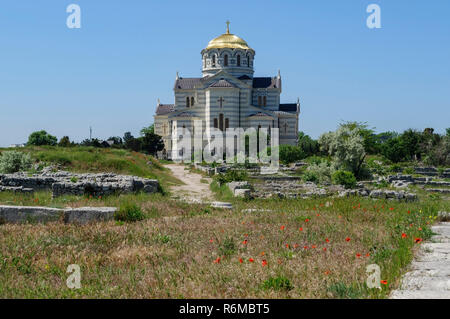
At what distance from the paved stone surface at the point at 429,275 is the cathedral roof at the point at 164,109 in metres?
61.7

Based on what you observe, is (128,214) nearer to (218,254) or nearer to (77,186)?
(218,254)

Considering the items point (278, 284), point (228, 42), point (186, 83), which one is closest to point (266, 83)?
point (228, 42)

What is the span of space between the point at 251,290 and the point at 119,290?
155 centimetres

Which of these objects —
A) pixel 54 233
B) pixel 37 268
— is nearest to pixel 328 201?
pixel 54 233

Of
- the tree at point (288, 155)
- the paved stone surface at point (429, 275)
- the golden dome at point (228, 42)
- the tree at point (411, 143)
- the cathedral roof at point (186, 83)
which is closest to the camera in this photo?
the paved stone surface at point (429, 275)

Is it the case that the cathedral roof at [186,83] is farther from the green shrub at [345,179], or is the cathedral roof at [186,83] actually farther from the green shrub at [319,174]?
the green shrub at [345,179]

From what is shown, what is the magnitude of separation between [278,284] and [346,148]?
1980 centimetres

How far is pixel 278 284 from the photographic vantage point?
5.21m

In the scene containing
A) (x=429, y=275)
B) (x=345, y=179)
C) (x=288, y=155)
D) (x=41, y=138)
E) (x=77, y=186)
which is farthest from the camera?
(x=41, y=138)

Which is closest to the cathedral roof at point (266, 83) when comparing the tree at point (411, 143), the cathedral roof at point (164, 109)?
the cathedral roof at point (164, 109)

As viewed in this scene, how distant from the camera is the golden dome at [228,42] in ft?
200

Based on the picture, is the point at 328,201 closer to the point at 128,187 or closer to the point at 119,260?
the point at 128,187

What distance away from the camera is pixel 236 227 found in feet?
A: 29.2

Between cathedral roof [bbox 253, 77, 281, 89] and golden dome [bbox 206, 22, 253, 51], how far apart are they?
17.6ft
